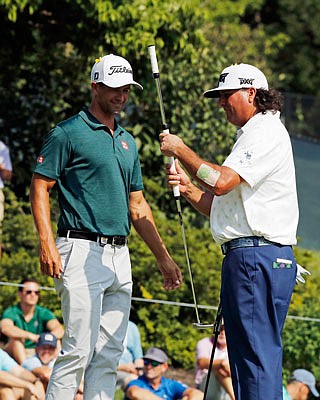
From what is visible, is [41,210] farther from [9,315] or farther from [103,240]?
[9,315]

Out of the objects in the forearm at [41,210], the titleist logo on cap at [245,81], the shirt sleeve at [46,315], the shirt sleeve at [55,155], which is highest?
the titleist logo on cap at [245,81]

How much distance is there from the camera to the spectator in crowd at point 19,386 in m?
8.02

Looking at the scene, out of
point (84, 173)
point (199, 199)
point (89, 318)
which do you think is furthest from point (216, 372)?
point (84, 173)

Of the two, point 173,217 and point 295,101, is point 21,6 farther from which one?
point 295,101

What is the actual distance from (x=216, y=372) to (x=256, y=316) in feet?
9.73

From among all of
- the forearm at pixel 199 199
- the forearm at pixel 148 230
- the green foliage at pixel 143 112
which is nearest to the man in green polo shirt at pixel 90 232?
the forearm at pixel 148 230

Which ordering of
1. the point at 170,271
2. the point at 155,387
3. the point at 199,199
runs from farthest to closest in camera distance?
the point at 155,387, the point at 170,271, the point at 199,199

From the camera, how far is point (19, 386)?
8.05 meters

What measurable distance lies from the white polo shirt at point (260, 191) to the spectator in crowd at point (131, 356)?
128 inches

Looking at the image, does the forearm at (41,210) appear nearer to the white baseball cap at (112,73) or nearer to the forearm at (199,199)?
the white baseball cap at (112,73)

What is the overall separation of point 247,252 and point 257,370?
0.66 metres

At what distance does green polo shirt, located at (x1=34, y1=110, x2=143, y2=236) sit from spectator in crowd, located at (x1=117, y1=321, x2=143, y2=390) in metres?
3.00

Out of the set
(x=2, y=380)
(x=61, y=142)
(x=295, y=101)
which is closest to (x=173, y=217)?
(x=2, y=380)

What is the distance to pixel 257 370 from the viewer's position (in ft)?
18.8
